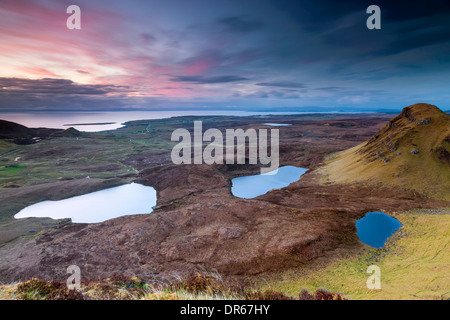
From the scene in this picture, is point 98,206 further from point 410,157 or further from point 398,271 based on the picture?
point 410,157

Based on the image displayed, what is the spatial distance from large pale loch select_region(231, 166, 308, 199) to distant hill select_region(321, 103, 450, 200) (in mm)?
9201

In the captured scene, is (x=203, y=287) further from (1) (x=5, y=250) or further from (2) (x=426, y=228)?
(1) (x=5, y=250)

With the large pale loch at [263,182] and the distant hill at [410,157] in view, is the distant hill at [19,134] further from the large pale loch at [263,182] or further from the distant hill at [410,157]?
the distant hill at [410,157]

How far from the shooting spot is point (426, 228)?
21.3 metres

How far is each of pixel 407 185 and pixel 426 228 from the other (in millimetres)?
15901

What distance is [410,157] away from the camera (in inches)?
1506

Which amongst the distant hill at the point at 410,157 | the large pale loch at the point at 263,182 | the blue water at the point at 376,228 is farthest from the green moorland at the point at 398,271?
the large pale loch at the point at 263,182

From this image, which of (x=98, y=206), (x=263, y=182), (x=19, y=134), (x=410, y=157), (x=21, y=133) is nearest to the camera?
(x=410, y=157)

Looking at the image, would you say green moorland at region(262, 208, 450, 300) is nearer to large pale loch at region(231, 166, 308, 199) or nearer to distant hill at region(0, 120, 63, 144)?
large pale loch at region(231, 166, 308, 199)

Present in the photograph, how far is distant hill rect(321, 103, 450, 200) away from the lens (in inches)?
1328

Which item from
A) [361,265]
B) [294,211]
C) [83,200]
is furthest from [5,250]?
[361,265]

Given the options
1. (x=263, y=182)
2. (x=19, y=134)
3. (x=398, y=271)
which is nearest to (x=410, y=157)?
(x=263, y=182)

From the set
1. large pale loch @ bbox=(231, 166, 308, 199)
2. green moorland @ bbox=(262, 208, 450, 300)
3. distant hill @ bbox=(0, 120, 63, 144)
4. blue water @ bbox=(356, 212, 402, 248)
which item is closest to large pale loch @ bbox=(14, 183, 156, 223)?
large pale loch @ bbox=(231, 166, 308, 199)

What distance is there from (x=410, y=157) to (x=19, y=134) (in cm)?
19068
